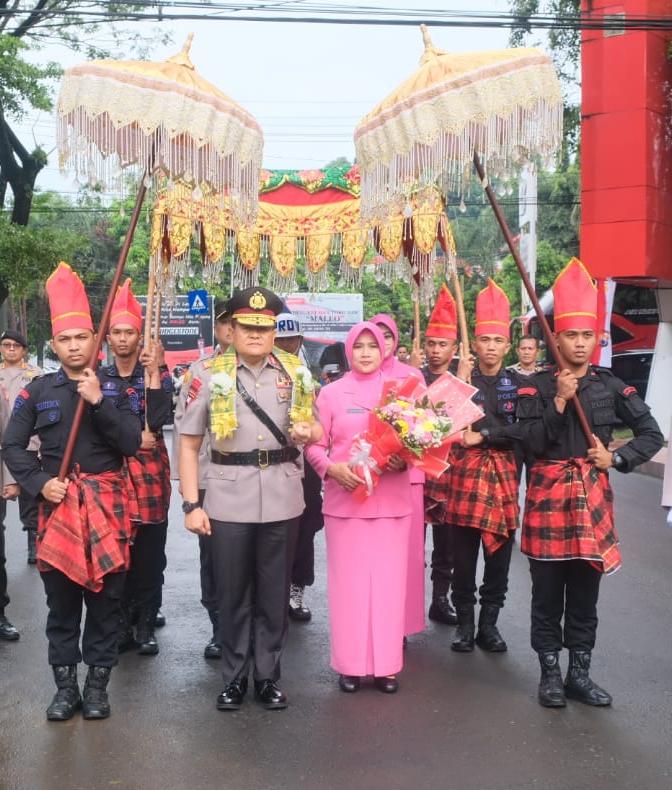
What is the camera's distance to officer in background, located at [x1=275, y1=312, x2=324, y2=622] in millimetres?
6543

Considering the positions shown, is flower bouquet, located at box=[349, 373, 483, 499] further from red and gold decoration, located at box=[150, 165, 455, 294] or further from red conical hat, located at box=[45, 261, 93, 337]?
red and gold decoration, located at box=[150, 165, 455, 294]

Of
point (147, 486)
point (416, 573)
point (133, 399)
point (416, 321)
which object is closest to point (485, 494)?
point (416, 573)

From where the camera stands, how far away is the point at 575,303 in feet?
16.0

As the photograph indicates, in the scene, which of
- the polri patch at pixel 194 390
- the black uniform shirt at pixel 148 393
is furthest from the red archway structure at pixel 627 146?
the polri patch at pixel 194 390

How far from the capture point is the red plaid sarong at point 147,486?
5.67 m

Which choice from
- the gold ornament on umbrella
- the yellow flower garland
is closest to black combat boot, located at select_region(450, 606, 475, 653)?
the yellow flower garland

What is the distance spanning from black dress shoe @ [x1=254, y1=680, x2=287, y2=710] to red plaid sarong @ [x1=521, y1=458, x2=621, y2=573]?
143cm

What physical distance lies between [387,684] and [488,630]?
39.9 inches

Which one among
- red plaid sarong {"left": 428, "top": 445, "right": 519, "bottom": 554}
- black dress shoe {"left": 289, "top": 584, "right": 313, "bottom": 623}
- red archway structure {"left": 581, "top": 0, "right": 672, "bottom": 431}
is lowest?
black dress shoe {"left": 289, "top": 584, "right": 313, "bottom": 623}

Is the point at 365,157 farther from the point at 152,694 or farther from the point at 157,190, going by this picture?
the point at 152,694

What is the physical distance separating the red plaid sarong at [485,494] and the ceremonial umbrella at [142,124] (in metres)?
2.24

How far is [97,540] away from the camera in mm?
4617

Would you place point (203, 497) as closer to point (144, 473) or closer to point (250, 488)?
point (144, 473)

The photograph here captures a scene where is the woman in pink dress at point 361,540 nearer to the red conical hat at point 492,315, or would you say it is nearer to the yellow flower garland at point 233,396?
the yellow flower garland at point 233,396
